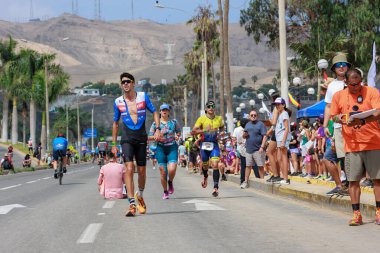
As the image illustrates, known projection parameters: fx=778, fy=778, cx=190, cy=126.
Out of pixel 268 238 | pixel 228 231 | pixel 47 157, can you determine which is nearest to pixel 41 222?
pixel 228 231

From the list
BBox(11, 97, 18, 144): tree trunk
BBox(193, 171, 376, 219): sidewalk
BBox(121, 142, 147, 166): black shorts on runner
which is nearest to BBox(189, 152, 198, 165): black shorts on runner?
BBox(193, 171, 376, 219): sidewalk

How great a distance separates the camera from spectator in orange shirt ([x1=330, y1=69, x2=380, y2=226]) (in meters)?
10.2

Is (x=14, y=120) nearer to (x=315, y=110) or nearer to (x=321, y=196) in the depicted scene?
(x=315, y=110)

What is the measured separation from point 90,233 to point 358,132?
376cm

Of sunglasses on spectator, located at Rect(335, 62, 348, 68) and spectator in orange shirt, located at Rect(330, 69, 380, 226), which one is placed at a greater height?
sunglasses on spectator, located at Rect(335, 62, 348, 68)

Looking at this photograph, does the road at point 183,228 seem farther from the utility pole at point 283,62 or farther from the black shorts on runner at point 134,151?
the utility pole at point 283,62

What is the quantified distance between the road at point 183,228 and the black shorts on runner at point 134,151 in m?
0.91

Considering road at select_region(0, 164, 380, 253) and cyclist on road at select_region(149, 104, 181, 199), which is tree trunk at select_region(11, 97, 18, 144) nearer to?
cyclist on road at select_region(149, 104, 181, 199)

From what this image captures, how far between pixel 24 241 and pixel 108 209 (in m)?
4.34

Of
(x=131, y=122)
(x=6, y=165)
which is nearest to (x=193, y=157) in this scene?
(x=6, y=165)

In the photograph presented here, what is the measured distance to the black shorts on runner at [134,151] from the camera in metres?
12.4

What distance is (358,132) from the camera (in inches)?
405

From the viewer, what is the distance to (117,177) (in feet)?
50.9

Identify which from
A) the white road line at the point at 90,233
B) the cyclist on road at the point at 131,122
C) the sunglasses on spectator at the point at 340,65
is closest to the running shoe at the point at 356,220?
the sunglasses on spectator at the point at 340,65
